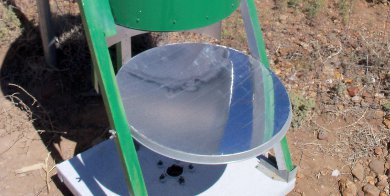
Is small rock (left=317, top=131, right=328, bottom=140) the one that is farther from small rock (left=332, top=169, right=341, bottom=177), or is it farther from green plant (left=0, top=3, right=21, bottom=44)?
green plant (left=0, top=3, right=21, bottom=44)

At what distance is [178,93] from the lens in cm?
238

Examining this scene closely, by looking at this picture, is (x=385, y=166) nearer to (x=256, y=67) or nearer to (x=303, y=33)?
(x=256, y=67)

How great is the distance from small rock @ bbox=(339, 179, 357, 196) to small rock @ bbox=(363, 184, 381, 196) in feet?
0.17

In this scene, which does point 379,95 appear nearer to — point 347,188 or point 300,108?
point 300,108

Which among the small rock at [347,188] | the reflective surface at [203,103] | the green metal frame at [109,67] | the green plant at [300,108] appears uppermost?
the green metal frame at [109,67]

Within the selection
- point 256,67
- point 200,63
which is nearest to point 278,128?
point 256,67

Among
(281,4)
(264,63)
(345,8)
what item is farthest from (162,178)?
(345,8)

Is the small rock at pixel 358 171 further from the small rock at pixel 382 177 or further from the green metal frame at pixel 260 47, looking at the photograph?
the green metal frame at pixel 260 47

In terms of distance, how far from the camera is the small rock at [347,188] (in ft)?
8.64

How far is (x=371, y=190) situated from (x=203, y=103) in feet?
3.13

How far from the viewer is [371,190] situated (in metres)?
2.64


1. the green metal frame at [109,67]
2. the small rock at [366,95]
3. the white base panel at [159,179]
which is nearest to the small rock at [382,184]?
the white base panel at [159,179]

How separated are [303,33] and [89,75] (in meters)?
1.40

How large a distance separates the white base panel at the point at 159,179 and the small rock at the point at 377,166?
50 cm
